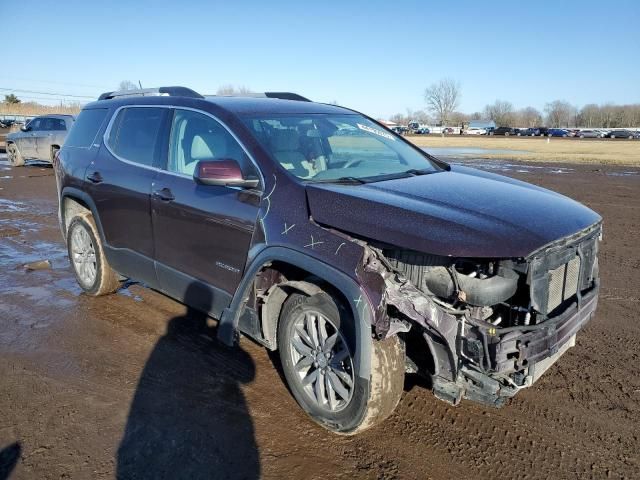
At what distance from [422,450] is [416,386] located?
75cm

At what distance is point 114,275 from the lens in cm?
535

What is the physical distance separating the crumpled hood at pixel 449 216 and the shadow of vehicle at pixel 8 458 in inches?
85.7

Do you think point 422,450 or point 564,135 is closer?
point 422,450

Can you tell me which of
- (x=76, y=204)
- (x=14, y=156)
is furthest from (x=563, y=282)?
(x=14, y=156)

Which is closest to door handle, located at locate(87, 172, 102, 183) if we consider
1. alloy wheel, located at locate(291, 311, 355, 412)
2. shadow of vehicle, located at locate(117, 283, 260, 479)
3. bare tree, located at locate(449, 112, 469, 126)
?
shadow of vehicle, located at locate(117, 283, 260, 479)

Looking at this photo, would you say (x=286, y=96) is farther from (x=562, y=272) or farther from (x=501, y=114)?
(x=501, y=114)

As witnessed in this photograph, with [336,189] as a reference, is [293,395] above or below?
below

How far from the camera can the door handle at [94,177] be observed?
4882 millimetres

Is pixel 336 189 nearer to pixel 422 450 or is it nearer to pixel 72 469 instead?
pixel 422 450

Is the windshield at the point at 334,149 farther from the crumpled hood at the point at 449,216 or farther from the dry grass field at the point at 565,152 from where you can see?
the dry grass field at the point at 565,152

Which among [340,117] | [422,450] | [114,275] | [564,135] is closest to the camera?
[422,450]

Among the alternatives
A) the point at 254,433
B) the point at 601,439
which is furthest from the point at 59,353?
the point at 601,439

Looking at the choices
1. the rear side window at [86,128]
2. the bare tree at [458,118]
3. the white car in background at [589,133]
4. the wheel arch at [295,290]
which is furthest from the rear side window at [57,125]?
the bare tree at [458,118]

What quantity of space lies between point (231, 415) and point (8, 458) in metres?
1.26
